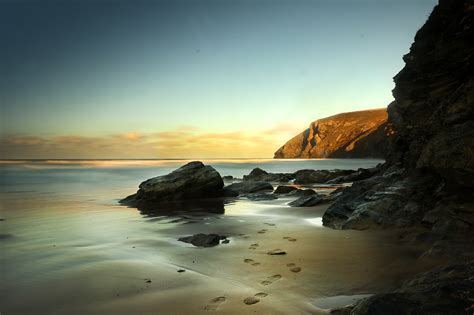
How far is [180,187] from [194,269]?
42.8 ft

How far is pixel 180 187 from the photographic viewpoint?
1923 cm

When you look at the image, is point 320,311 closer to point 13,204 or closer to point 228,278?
point 228,278

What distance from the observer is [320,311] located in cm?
443

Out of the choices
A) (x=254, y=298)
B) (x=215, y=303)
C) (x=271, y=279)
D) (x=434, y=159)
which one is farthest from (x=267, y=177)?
(x=215, y=303)

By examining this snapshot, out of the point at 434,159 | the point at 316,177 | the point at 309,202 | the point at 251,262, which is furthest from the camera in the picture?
the point at 316,177

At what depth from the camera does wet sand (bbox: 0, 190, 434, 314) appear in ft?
15.7

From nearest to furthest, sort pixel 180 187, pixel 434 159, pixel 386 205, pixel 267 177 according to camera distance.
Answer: pixel 434 159, pixel 386 205, pixel 180 187, pixel 267 177

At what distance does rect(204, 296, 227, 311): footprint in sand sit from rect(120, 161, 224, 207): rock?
13251 mm

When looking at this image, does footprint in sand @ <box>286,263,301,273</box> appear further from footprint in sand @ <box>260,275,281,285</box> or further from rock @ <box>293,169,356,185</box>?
rock @ <box>293,169,356,185</box>

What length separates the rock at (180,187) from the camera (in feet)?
61.0

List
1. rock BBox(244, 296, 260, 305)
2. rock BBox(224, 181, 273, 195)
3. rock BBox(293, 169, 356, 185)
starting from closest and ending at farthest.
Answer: rock BBox(244, 296, 260, 305) → rock BBox(224, 181, 273, 195) → rock BBox(293, 169, 356, 185)

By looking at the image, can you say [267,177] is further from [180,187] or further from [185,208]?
[185,208]

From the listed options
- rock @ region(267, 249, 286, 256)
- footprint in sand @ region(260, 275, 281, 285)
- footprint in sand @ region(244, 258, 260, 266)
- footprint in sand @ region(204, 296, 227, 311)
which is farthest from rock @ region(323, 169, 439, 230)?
footprint in sand @ region(204, 296, 227, 311)

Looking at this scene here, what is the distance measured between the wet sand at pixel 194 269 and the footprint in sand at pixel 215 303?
0.5 inches
